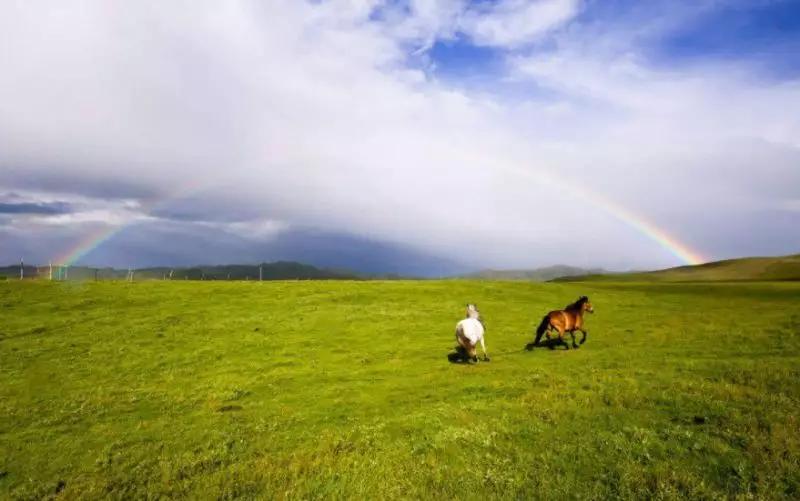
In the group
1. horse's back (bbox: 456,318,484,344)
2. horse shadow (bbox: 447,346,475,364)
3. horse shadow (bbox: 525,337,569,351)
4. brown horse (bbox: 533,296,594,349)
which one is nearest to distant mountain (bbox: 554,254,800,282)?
horse shadow (bbox: 525,337,569,351)

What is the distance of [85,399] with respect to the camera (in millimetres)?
25438

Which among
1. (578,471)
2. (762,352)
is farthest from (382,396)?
(762,352)

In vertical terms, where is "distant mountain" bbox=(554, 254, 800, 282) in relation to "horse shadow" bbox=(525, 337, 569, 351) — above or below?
above

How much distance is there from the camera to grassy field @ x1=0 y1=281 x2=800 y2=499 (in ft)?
44.6

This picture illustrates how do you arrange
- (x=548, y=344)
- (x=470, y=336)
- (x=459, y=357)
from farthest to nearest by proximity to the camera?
1. (x=548, y=344)
2. (x=459, y=357)
3. (x=470, y=336)

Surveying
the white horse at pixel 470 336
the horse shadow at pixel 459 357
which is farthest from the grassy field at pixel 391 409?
the white horse at pixel 470 336

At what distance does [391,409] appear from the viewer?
21.2 metres

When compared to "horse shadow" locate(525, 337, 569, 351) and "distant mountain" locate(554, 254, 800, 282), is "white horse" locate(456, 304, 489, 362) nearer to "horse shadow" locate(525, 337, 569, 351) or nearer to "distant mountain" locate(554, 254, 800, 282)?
"horse shadow" locate(525, 337, 569, 351)

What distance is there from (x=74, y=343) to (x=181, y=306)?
1571cm

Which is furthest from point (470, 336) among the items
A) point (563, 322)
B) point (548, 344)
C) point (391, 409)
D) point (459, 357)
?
point (391, 409)

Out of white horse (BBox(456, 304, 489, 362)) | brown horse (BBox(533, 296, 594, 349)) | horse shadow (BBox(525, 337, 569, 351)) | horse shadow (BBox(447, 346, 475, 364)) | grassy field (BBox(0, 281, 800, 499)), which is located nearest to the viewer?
grassy field (BBox(0, 281, 800, 499))

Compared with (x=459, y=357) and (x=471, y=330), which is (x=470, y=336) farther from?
(x=459, y=357)

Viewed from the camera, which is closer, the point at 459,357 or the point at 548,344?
the point at 459,357

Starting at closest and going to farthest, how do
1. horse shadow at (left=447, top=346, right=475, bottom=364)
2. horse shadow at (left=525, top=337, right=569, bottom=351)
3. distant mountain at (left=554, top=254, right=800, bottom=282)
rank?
horse shadow at (left=447, top=346, right=475, bottom=364), horse shadow at (left=525, top=337, right=569, bottom=351), distant mountain at (left=554, top=254, right=800, bottom=282)
